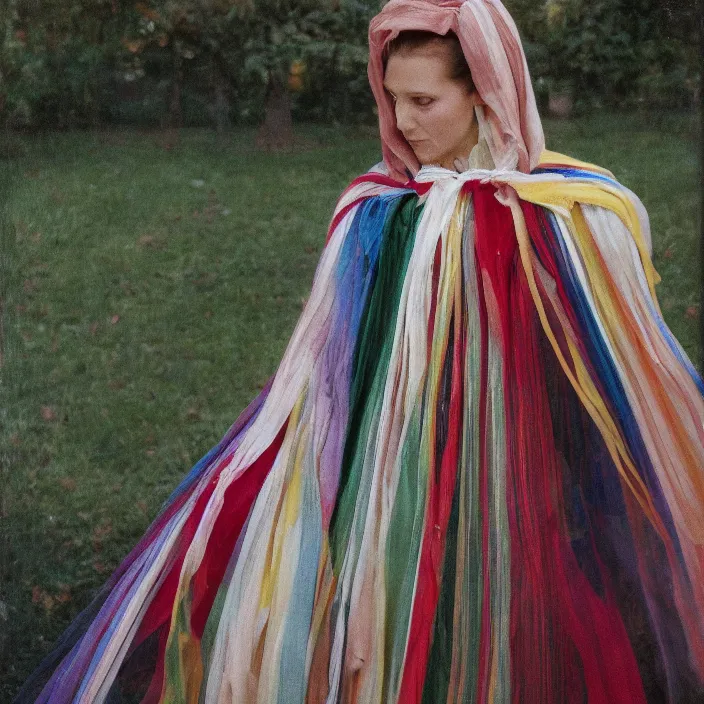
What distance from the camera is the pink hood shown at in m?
2.31

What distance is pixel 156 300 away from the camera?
3.97 m

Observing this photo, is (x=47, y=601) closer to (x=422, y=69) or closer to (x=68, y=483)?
(x=68, y=483)

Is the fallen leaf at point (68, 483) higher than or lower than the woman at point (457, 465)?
lower

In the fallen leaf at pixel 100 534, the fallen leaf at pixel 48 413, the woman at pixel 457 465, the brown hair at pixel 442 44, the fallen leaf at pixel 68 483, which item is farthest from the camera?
the fallen leaf at pixel 48 413

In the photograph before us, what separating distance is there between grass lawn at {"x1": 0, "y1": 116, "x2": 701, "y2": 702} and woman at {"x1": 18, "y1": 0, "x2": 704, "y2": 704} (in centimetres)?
63

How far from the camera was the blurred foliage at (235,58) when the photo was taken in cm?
318

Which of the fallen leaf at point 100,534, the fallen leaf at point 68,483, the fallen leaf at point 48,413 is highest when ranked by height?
the fallen leaf at point 48,413

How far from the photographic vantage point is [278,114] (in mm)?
3504

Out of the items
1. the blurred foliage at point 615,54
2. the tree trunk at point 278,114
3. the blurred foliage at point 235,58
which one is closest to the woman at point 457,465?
the blurred foliage at point 615,54

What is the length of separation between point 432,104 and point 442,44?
128 millimetres

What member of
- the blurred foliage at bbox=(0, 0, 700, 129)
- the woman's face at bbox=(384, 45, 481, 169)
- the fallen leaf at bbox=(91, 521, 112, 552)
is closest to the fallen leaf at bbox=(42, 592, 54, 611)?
the fallen leaf at bbox=(91, 521, 112, 552)

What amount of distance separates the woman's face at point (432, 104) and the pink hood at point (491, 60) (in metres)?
0.04

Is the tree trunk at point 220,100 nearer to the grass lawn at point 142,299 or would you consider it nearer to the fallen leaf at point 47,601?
the grass lawn at point 142,299

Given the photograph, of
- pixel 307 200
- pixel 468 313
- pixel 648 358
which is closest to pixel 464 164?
pixel 468 313
